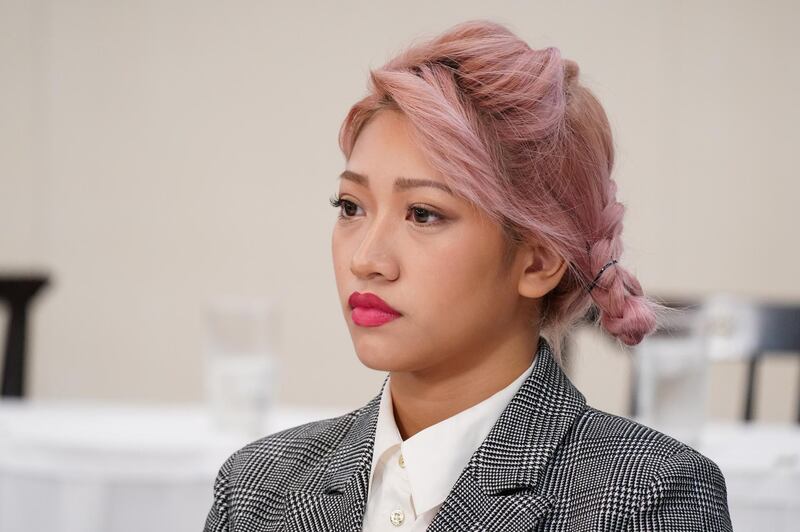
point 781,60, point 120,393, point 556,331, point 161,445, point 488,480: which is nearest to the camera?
point 488,480

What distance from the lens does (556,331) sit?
3.22 ft

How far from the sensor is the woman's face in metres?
0.87

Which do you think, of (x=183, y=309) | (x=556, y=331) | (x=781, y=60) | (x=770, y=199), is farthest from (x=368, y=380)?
(x=556, y=331)

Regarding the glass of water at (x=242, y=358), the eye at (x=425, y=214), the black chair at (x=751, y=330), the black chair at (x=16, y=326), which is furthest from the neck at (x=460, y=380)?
the black chair at (x=16, y=326)

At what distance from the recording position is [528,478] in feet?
2.85

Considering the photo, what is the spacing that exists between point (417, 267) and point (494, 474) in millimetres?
170

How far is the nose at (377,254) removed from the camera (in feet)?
2.83

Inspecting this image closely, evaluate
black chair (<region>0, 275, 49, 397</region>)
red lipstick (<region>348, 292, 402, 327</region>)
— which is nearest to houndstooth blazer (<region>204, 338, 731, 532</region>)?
red lipstick (<region>348, 292, 402, 327</region>)

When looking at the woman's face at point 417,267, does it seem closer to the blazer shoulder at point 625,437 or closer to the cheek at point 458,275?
the cheek at point 458,275

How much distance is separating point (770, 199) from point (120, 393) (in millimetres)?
2292

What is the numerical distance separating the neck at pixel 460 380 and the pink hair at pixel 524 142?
7cm

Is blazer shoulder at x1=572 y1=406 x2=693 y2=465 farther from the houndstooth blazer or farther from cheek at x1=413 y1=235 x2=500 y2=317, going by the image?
cheek at x1=413 y1=235 x2=500 y2=317

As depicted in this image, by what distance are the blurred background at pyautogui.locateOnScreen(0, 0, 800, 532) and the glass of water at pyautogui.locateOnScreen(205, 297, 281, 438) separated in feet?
6.68

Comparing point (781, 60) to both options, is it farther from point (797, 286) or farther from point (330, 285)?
Result: point (330, 285)
